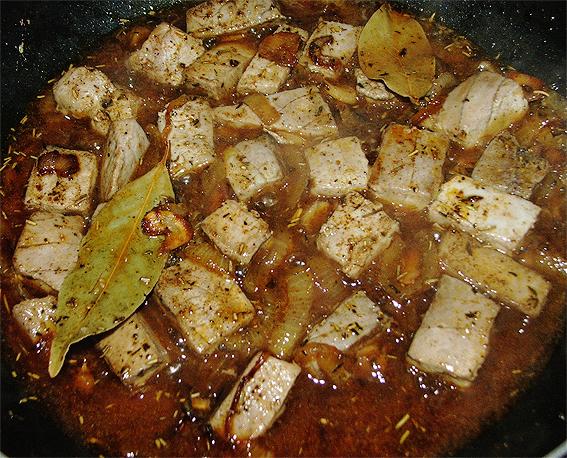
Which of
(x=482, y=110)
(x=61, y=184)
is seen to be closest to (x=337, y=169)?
(x=482, y=110)

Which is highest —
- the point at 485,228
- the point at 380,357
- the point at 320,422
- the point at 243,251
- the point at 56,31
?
the point at 56,31

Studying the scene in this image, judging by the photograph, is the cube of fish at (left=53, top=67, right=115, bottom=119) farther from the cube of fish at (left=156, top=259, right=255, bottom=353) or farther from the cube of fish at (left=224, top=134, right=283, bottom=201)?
the cube of fish at (left=156, top=259, right=255, bottom=353)

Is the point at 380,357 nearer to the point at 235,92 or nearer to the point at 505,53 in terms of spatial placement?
the point at 235,92

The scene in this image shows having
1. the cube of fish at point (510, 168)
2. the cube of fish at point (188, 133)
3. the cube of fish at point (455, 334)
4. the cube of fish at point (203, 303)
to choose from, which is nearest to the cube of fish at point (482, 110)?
the cube of fish at point (510, 168)

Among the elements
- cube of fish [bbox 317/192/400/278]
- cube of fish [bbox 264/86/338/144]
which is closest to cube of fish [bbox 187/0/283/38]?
cube of fish [bbox 264/86/338/144]

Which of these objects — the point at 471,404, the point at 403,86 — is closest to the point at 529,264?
the point at 471,404

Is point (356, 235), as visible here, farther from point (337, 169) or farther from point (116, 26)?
point (116, 26)

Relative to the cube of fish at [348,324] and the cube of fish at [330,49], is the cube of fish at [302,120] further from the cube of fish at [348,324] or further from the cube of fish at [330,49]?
the cube of fish at [348,324]
